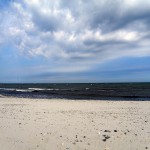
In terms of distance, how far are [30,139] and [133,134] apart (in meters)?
4.53

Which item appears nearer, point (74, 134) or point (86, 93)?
point (74, 134)

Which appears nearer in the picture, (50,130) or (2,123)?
(50,130)

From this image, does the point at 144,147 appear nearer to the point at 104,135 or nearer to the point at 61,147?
the point at 104,135

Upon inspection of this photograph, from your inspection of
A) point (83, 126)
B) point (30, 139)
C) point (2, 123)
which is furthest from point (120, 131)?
point (2, 123)

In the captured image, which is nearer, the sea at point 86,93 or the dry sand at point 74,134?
the dry sand at point 74,134

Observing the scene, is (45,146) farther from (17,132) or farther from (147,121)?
(147,121)

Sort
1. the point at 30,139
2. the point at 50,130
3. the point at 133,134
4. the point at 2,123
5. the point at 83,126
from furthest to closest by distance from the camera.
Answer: the point at 2,123 → the point at 83,126 → the point at 50,130 → the point at 133,134 → the point at 30,139

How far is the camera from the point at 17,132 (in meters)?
12.0

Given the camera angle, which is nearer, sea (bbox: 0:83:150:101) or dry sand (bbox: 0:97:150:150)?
dry sand (bbox: 0:97:150:150)

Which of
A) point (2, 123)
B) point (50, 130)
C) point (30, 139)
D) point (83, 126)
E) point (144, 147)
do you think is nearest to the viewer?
point (144, 147)

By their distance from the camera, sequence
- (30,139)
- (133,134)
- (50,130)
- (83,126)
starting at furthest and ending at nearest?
(83,126)
(50,130)
(133,134)
(30,139)

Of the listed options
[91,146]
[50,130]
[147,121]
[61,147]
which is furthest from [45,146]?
[147,121]

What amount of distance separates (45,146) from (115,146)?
2646 millimetres

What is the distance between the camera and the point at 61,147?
966 cm
